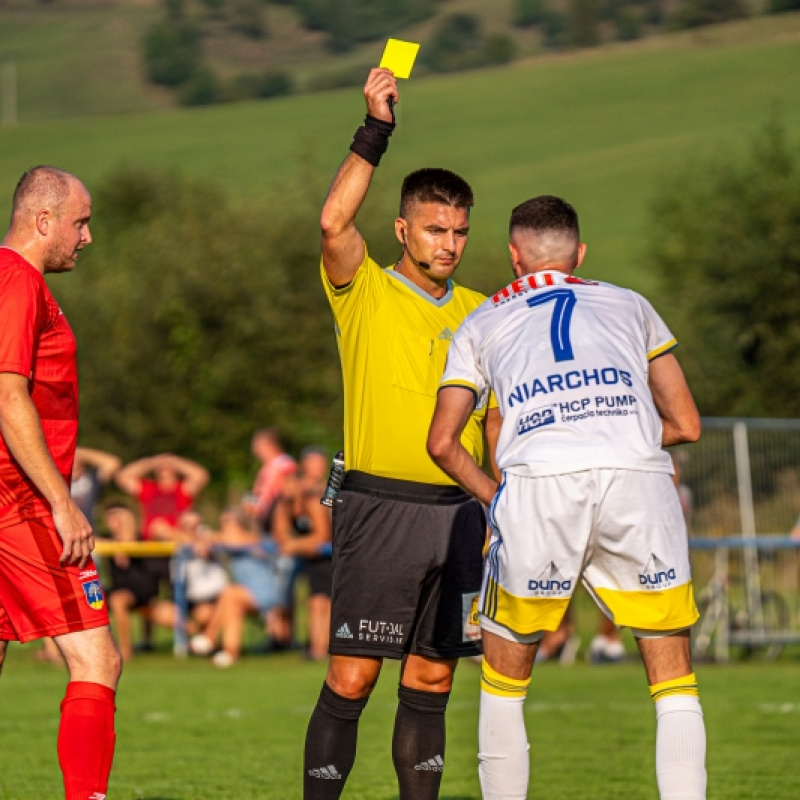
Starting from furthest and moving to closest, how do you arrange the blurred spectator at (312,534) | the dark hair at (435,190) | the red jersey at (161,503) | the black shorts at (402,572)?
the red jersey at (161,503), the blurred spectator at (312,534), the dark hair at (435,190), the black shorts at (402,572)

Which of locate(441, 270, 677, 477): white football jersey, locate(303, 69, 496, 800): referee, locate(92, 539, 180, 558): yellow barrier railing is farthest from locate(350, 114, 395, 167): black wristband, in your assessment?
locate(92, 539, 180, 558): yellow barrier railing

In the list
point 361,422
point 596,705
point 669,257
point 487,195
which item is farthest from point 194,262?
point 361,422

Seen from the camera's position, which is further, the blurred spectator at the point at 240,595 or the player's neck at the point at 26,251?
the blurred spectator at the point at 240,595

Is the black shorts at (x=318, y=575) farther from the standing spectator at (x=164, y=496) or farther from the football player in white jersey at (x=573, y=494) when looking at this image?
the football player in white jersey at (x=573, y=494)

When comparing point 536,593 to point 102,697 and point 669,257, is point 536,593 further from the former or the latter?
point 669,257

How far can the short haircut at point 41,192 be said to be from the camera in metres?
5.38

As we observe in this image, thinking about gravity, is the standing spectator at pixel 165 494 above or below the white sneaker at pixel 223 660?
above

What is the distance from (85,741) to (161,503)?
39.9ft

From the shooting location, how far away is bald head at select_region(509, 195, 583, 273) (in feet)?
17.0

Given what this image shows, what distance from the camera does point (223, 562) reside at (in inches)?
687

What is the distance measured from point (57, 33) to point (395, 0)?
76.3 feet

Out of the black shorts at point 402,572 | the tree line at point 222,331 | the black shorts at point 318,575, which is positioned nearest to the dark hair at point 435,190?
the black shorts at point 402,572

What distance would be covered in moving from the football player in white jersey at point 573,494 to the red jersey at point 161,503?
12404 millimetres

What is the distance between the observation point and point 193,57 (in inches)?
2751
